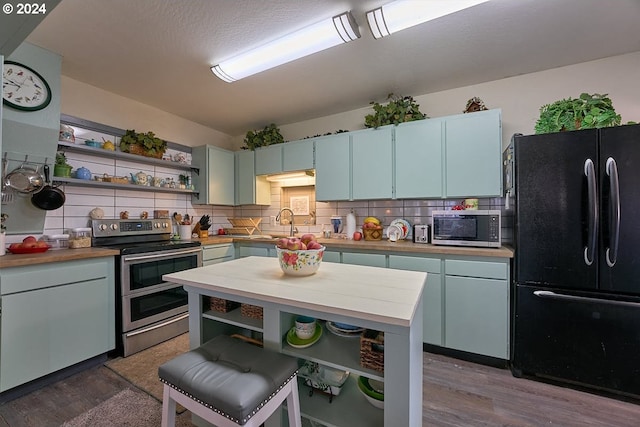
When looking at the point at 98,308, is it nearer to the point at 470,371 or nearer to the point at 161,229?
the point at 161,229

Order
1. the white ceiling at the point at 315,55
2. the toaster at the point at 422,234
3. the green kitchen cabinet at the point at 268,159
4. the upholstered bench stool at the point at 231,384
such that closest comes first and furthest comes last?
the upholstered bench stool at the point at 231,384 → the white ceiling at the point at 315,55 → the toaster at the point at 422,234 → the green kitchen cabinet at the point at 268,159

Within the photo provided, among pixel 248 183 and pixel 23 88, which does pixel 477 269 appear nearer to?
pixel 248 183

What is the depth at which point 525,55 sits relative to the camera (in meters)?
2.12

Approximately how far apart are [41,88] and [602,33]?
4130 millimetres

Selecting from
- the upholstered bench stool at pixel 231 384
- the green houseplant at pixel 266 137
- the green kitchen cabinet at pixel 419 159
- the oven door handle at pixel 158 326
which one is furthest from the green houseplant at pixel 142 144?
the green kitchen cabinet at pixel 419 159

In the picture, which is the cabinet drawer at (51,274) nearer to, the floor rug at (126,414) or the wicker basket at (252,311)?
the floor rug at (126,414)

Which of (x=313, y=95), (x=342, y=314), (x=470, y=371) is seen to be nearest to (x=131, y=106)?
(x=313, y=95)

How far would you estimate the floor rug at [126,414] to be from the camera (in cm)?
151

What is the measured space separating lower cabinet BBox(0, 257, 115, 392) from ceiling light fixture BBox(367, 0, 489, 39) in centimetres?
265

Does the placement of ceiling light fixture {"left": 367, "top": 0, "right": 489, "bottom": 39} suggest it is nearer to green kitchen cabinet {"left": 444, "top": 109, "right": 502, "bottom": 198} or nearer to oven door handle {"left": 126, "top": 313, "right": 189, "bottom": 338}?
green kitchen cabinet {"left": 444, "top": 109, "right": 502, "bottom": 198}

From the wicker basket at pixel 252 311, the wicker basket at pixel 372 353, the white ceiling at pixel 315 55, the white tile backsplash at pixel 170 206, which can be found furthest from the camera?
the white tile backsplash at pixel 170 206

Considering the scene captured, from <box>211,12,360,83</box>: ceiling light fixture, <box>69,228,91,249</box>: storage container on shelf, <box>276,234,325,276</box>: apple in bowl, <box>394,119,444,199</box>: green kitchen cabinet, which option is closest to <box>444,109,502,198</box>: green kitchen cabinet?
<box>394,119,444,199</box>: green kitchen cabinet

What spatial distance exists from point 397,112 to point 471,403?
2.43m

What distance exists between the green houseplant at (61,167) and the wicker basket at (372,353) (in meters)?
2.77
